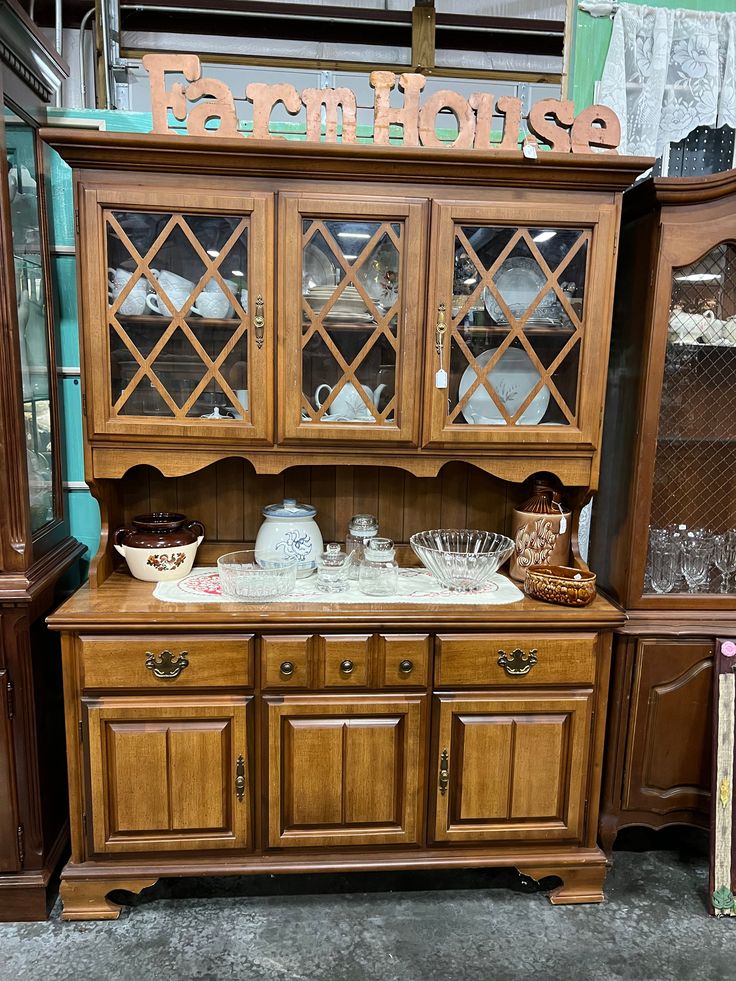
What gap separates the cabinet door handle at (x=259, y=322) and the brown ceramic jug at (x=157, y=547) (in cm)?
63

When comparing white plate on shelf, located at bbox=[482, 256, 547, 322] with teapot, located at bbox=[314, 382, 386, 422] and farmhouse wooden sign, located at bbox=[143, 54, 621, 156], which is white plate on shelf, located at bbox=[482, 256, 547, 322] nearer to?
farmhouse wooden sign, located at bbox=[143, 54, 621, 156]

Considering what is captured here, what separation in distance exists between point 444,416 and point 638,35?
4.70ft

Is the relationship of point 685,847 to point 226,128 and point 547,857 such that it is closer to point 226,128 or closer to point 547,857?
point 547,857

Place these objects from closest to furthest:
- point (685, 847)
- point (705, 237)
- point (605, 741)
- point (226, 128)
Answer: point (226, 128) → point (705, 237) → point (605, 741) → point (685, 847)

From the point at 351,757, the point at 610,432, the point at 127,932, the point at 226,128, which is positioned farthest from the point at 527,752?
the point at 226,128

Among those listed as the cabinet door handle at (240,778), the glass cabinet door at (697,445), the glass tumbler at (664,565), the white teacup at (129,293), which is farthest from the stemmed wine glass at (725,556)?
the white teacup at (129,293)

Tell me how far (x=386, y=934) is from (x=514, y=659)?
0.83m

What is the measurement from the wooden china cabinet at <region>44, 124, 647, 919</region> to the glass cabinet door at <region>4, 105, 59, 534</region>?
0.65 ft

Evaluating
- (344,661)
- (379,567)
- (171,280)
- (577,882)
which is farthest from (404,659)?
(171,280)

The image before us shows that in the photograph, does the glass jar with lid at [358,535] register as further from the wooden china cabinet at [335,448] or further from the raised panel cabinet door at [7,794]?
the raised panel cabinet door at [7,794]

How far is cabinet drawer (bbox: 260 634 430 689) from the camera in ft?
5.77

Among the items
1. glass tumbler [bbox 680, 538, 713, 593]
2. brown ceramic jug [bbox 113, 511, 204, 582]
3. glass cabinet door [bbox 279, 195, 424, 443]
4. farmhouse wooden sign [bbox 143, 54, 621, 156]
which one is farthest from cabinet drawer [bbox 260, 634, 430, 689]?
farmhouse wooden sign [bbox 143, 54, 621, 156]

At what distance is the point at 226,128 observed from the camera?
1.69 metres

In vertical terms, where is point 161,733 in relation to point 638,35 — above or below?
below
